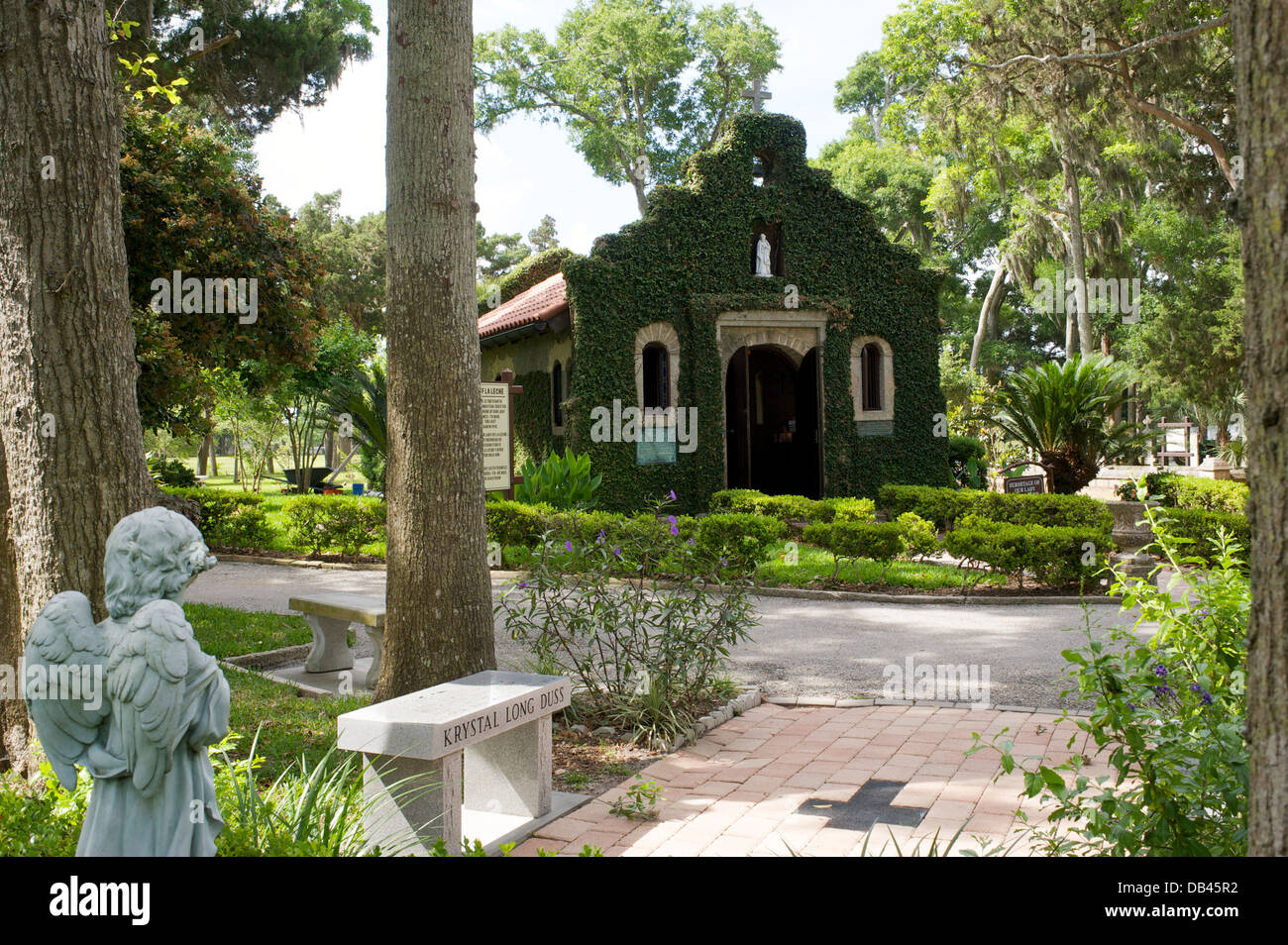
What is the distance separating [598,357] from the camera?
16.4 m

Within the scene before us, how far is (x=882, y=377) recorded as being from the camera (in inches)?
728

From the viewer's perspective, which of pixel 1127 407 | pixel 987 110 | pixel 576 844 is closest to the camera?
pixel 576 844

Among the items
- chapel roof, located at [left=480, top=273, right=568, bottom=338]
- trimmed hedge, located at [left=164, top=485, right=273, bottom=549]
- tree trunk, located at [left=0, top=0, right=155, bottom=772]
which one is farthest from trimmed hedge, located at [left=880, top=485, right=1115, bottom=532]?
tree trunk, located at [left=0, top=0, right=155, bottom=772]

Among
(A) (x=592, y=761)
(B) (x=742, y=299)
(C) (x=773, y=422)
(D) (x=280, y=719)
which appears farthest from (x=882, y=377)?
(D) (x=280, y=719)

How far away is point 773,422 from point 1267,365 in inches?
740

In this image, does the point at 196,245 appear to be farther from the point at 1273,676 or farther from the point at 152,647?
the point at 1273,676

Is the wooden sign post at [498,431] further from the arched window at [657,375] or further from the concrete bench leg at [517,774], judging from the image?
the concrete bench leg at [517,774]

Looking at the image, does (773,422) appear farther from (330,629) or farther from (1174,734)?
(1174,734)

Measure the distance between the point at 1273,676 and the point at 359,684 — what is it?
6580 mm

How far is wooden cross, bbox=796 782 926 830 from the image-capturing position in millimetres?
4387

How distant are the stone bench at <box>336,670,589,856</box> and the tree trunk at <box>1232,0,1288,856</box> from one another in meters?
2.97

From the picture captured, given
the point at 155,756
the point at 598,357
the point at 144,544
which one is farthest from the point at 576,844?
the point at 598,357

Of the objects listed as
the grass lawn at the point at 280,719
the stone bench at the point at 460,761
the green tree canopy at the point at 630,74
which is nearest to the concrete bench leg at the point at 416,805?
the stone bench at the point at 460,761

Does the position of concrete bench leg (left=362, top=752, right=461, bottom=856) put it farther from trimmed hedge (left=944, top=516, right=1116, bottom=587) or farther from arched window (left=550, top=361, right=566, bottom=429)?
arched window (left=550, top=361, right=566, bottom=429)
